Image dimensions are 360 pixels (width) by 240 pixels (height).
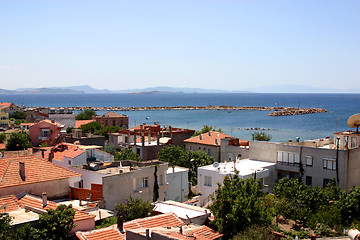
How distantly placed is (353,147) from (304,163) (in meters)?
3.48

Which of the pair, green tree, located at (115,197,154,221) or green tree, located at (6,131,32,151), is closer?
green tree, located at (115,197,154,221)

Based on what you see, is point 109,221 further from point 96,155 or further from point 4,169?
point 96,155

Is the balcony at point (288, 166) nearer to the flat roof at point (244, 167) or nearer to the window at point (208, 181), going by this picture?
the flat roof at point (244, 167)

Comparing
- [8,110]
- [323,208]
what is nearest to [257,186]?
[323,208]

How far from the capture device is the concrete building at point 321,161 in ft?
87.7

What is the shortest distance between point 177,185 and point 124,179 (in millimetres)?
6260

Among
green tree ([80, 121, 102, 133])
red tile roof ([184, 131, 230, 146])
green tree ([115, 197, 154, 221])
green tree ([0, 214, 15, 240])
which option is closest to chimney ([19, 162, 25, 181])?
green tree ([115, 197, 154, 221])

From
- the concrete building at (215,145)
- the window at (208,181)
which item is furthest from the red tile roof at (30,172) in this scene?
the concrete building at (215,145)

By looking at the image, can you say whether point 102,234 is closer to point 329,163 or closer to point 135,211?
point 135,211

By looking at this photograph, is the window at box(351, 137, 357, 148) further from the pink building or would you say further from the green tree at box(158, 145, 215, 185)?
the pink building

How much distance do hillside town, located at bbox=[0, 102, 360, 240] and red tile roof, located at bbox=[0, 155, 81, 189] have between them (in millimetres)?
47

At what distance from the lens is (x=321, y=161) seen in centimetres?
2748

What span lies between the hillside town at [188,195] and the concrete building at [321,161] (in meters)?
0.07

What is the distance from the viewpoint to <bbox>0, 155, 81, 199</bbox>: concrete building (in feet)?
61.0
